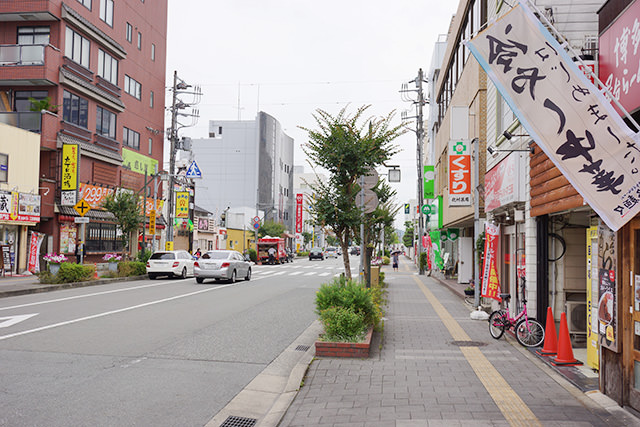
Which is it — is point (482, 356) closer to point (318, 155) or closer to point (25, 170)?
point (318, 155)

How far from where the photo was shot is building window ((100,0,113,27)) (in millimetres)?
33156

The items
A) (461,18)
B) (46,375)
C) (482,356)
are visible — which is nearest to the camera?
(46,375)

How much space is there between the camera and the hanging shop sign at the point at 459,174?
1780cm

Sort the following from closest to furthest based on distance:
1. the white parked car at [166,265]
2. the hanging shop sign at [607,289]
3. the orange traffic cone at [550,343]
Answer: the hanging shop sign at [607,289] → the orange traffic cone at [550,343] → the white parked car at [166,265]

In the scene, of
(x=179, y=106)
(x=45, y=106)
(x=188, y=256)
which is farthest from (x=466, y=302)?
(x=179, y=106)

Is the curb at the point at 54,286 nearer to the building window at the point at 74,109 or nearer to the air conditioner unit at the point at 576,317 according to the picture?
the building window at the point at 74,109

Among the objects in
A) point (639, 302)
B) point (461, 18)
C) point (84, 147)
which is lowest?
point (639, 302)

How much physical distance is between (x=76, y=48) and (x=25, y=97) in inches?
158

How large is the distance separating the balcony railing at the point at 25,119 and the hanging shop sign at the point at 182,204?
16.8 meters

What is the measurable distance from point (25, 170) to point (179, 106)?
1482 centimetres

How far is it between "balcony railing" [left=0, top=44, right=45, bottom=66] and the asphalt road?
53.6 feet

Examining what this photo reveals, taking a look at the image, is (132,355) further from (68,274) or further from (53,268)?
(68,274)

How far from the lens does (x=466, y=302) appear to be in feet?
58.0

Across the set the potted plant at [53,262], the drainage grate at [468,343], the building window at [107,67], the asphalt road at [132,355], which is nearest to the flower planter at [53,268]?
the potted plant at [53,262]
